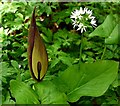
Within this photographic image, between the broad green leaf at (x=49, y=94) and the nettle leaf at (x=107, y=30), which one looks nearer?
the broad green leaf at (x=49, y=94)

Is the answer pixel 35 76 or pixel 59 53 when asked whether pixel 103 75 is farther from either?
pixel 59 53

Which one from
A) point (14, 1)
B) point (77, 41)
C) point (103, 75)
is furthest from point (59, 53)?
point (14, 1)

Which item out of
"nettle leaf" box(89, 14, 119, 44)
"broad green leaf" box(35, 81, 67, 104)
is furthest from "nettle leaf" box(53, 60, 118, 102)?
"nettle leaf" box(89, 14, 119, 44)

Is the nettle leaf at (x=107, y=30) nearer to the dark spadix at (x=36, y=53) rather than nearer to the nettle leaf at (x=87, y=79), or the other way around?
the nettle leaf at (x=87, y=79)

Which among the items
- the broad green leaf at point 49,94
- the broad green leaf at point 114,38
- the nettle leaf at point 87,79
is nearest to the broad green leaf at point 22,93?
the broad green leaf at point 49,94

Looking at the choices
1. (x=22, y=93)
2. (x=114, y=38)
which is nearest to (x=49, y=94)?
(x=22, y=93)

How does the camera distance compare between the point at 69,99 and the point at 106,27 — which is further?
the point at 106,27

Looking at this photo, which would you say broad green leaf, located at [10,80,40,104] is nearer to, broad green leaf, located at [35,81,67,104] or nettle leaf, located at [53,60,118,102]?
broad green leaf, located at [35,81,67,104]
